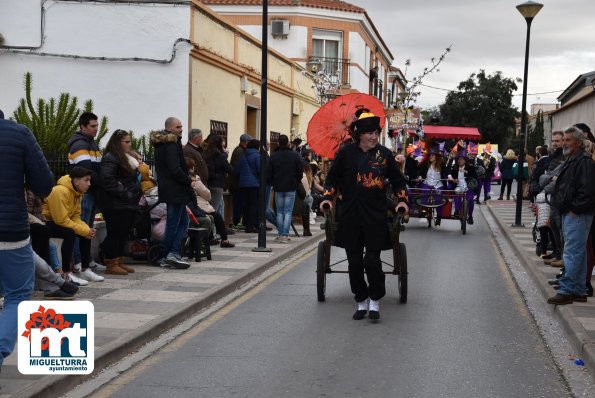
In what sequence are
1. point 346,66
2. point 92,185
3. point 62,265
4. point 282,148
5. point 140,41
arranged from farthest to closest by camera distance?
point 346,66 < point 140,41 < point 282,148 < point 92,185 < point 62,265

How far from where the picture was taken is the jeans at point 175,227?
39.3 ft

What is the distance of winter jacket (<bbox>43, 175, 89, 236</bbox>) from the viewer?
9.74m

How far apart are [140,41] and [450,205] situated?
7.66 meters

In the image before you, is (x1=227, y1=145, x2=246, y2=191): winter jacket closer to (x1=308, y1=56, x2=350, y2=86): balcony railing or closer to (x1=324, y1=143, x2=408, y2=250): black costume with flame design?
(x1=324, y1=143, x2=408, y2=250): black costume with flame design

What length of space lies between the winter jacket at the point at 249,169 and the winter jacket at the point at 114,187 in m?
5.88

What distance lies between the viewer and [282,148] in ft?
53.2

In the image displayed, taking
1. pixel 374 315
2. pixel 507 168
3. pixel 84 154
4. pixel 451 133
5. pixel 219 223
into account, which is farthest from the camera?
pixel 451 133

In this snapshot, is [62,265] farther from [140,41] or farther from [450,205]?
[450,205]

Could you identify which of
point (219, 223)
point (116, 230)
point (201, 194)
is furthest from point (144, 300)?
point (219, 223)

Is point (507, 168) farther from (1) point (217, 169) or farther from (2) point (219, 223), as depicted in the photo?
(2) point (219, 223)

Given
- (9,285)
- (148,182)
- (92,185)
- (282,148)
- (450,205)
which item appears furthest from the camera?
(450,205)

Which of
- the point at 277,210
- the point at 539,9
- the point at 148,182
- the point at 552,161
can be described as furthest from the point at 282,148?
the point at 539,9

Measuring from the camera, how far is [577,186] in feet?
30.9

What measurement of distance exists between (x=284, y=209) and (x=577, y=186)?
24.7 ft
